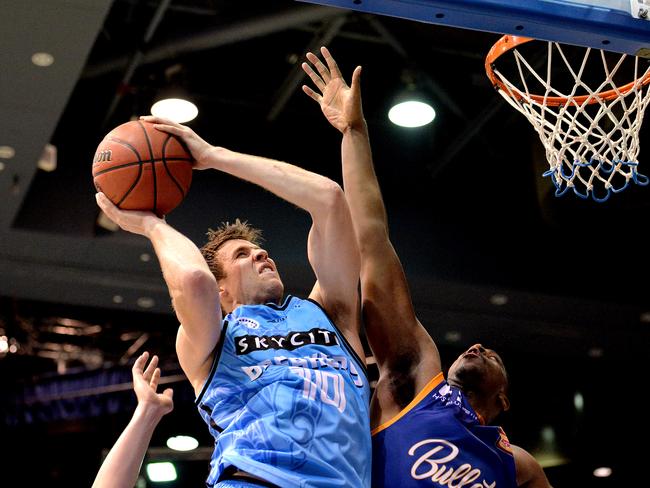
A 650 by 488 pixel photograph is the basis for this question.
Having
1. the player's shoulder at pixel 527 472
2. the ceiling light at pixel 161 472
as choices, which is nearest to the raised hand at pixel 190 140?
the player's shoulder at pixel 527 472

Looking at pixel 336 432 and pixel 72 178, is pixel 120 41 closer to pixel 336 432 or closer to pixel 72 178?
pixel 72 178

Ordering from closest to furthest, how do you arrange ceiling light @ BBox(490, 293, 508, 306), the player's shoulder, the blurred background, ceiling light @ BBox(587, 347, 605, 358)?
the player's shoulder
the blurred background
ceiling light @ BBox(490, 293, 508, 306)
ceiling light @ BBox(587, 347, 605, 358)

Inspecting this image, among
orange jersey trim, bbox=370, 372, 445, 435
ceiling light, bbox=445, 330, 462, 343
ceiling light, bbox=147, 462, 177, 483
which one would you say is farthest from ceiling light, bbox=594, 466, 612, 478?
orange jersey trim, bbox=370, 372, 445, 435

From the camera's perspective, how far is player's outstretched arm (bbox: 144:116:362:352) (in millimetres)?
3055

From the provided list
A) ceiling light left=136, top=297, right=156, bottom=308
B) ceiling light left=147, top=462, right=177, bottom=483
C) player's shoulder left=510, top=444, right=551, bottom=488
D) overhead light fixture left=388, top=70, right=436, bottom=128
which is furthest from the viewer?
ceiling light left=147, top=462, right=177, bottom=483

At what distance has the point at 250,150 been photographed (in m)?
7.69

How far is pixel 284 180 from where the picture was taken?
10.1ft

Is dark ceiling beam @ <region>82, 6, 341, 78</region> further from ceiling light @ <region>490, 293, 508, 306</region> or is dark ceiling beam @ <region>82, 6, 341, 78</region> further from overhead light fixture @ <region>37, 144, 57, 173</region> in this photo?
ceiling light @ <region>490, 293, 508, 306</region>

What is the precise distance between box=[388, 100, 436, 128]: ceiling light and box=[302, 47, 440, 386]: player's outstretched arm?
369cm

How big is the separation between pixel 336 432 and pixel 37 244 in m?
5.46

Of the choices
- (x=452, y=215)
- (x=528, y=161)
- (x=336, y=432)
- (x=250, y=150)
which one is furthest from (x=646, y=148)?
(x=336, y=432)

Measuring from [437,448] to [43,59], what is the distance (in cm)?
381

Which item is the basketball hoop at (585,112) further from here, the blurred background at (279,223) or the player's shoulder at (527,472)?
the blurred background at (279,223)

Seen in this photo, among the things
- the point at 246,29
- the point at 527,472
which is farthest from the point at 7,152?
the point at 527,472
